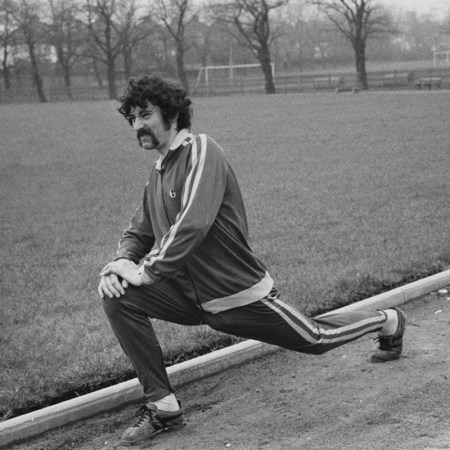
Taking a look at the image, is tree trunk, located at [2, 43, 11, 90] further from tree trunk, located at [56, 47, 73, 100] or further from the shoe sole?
the shoe sole

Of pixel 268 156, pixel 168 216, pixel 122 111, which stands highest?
pixel 122 111

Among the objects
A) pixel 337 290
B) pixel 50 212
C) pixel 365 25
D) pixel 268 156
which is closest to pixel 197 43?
pixel 365 25

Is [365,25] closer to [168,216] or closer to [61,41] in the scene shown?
[61,41]

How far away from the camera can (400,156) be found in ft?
51.6

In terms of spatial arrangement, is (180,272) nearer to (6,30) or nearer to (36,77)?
(36,77)

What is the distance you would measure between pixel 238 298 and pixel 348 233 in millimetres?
5048

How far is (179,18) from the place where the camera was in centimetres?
7300

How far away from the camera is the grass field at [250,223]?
562 cm

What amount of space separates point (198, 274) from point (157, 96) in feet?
2.89

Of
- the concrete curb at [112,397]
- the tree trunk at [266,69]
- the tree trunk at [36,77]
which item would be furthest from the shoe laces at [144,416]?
the tree trunk at [36,77]

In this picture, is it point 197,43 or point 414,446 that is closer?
point 414,446

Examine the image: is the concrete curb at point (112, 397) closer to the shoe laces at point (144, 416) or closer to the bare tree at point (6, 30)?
the shoe laces at point (144, 416)

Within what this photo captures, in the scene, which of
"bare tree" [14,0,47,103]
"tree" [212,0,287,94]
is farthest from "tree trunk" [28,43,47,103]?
"tree" [212,0,287,94]

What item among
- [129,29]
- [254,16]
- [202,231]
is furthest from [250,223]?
[129,29]
